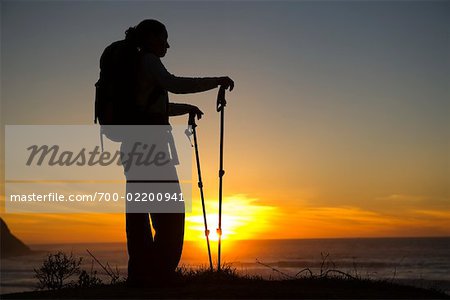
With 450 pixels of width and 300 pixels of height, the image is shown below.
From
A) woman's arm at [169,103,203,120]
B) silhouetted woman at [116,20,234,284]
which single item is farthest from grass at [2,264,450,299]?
woman's arm at [169,103,203,120]

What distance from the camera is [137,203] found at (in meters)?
6.48

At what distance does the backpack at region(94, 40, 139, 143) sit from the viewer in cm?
619

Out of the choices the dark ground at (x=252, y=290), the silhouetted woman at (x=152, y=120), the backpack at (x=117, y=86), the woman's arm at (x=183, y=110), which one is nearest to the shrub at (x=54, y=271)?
the dark ground at (x=252, y=290)

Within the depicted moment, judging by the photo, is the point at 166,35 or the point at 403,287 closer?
the point at 166,35

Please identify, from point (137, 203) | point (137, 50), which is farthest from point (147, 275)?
point (137, 50)

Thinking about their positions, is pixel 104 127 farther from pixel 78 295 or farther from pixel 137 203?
pixel 78 295

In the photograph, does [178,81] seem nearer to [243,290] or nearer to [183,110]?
[183,110]

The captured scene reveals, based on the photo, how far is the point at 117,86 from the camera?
6199 mm

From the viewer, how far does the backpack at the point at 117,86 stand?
619 cm

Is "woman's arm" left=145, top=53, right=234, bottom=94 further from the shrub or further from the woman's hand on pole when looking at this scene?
the shrub

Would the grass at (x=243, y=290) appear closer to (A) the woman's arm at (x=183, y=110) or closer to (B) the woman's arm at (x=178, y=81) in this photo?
(A) the woman's arm at (x=183, y=110)

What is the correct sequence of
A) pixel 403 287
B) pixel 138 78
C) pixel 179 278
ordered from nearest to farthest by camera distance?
1. pixel 138 78
2. pixel 179 278
3. pixel 403 287

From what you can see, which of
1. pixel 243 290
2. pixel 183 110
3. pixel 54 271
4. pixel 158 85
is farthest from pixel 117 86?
pixel 54 271

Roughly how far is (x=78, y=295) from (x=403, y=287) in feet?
13.5
